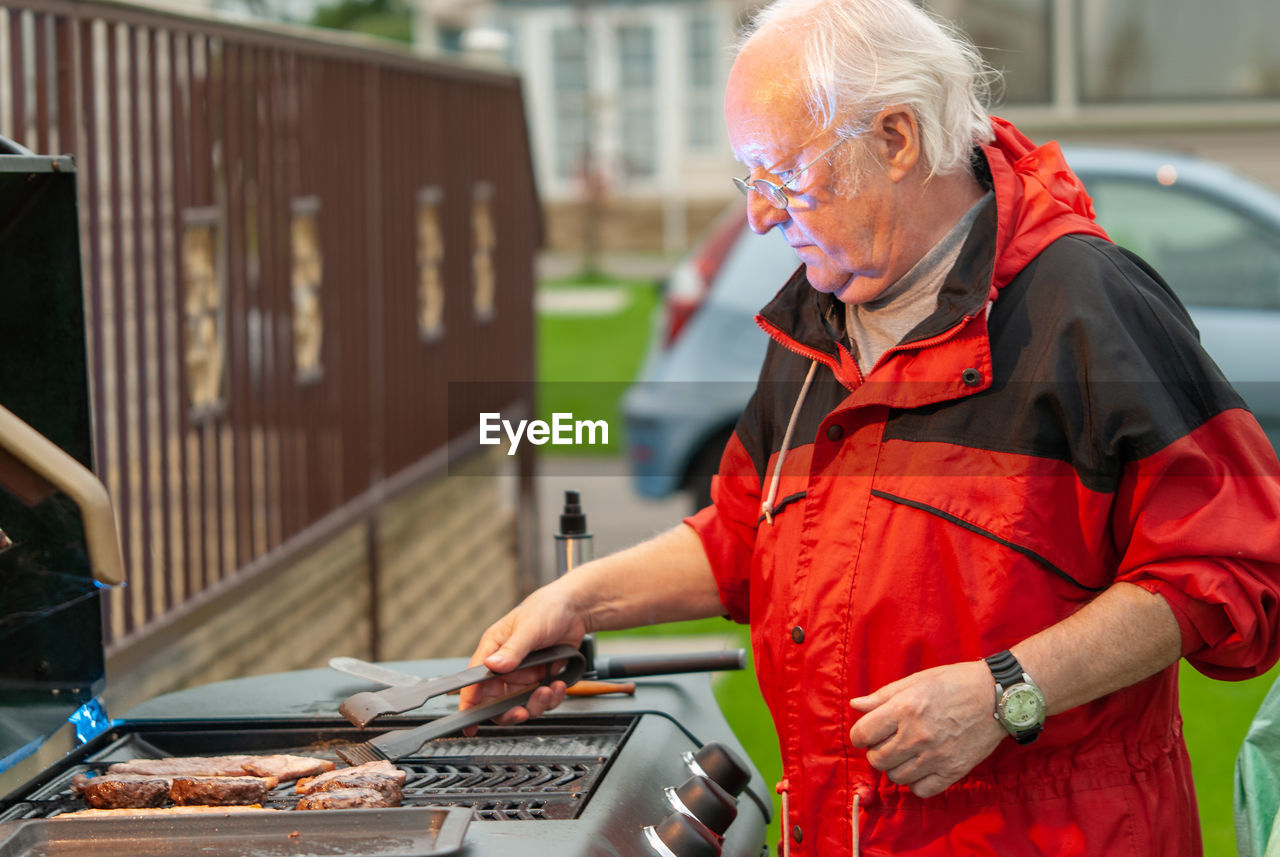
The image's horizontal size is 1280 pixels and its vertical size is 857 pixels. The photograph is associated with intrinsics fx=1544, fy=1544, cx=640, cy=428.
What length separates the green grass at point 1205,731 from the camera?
4312 mm

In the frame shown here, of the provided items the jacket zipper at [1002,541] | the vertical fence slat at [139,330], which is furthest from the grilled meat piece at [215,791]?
the vertical fence slat at [139,330]

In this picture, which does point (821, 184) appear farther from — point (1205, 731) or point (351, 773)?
point (1205, 731)

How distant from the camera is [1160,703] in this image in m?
1.90

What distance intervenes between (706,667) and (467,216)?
4.59 m

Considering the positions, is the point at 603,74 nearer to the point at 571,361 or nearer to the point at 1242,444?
the point at 571,361

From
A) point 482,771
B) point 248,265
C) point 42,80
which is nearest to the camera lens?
point 482,771

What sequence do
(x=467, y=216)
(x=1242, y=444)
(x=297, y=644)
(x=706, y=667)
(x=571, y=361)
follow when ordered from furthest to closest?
(x=571, y=361) < (x=467, y=216) < (x=297, y=644) < (x=706, y=667) < (x=1242, y=444)

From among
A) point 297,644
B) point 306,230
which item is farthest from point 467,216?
point 297,644

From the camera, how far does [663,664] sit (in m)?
2.45

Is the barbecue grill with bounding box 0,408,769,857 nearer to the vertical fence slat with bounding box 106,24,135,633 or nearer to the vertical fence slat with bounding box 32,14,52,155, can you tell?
the vertical fence slat with bounding box 106,24,135,633

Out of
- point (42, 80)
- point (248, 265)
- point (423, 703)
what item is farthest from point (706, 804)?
point (248, 265)

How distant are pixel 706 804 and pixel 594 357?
13674mm

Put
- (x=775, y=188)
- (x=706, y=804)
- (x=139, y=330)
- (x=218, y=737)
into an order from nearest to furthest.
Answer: (x=706, y=804) → (x=775, y=188) → (x=218, y=737) → (x=139, y=330)

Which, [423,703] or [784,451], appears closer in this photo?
[423,703]
